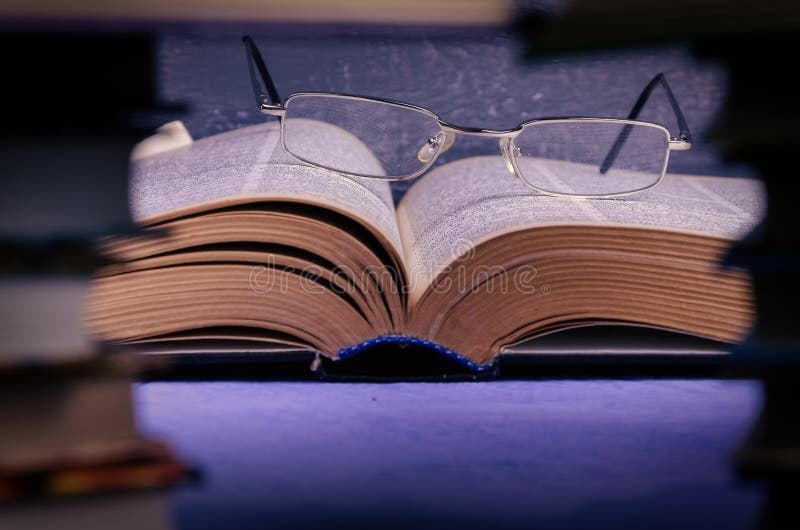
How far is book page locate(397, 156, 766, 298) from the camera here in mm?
688

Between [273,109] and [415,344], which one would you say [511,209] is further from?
[273,109]

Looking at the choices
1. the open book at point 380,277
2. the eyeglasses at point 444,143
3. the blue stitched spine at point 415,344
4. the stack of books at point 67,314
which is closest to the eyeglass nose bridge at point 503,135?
the eyeglasses at point 444,143

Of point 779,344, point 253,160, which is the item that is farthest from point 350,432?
point 253,160

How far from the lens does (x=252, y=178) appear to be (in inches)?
27.7

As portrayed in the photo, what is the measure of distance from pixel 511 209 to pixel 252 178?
0.26 metres

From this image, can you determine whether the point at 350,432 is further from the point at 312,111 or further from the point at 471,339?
the point at 312,111

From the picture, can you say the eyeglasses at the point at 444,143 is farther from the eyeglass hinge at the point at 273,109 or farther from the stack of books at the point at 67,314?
the stack of books at the point at 67,314

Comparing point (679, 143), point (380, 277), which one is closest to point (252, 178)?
point (380, 277)

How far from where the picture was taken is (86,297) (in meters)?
0.35

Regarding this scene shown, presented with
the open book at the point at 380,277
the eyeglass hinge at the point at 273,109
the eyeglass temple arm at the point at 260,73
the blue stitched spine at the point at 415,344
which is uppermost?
the eyeglass temple arm at the point at 260,73

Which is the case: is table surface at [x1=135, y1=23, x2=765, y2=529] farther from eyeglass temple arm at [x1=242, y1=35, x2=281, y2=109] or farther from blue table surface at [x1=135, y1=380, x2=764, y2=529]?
eyeglass temple arm at [x1=242, y1=35, x2=281, y2=109]

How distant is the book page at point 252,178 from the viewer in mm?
659

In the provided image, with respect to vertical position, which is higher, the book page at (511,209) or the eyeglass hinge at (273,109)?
the eyeglass hinge at (273,109)

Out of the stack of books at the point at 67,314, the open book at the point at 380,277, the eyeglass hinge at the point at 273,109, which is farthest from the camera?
the eyeglass hinge at the point at 273,109
